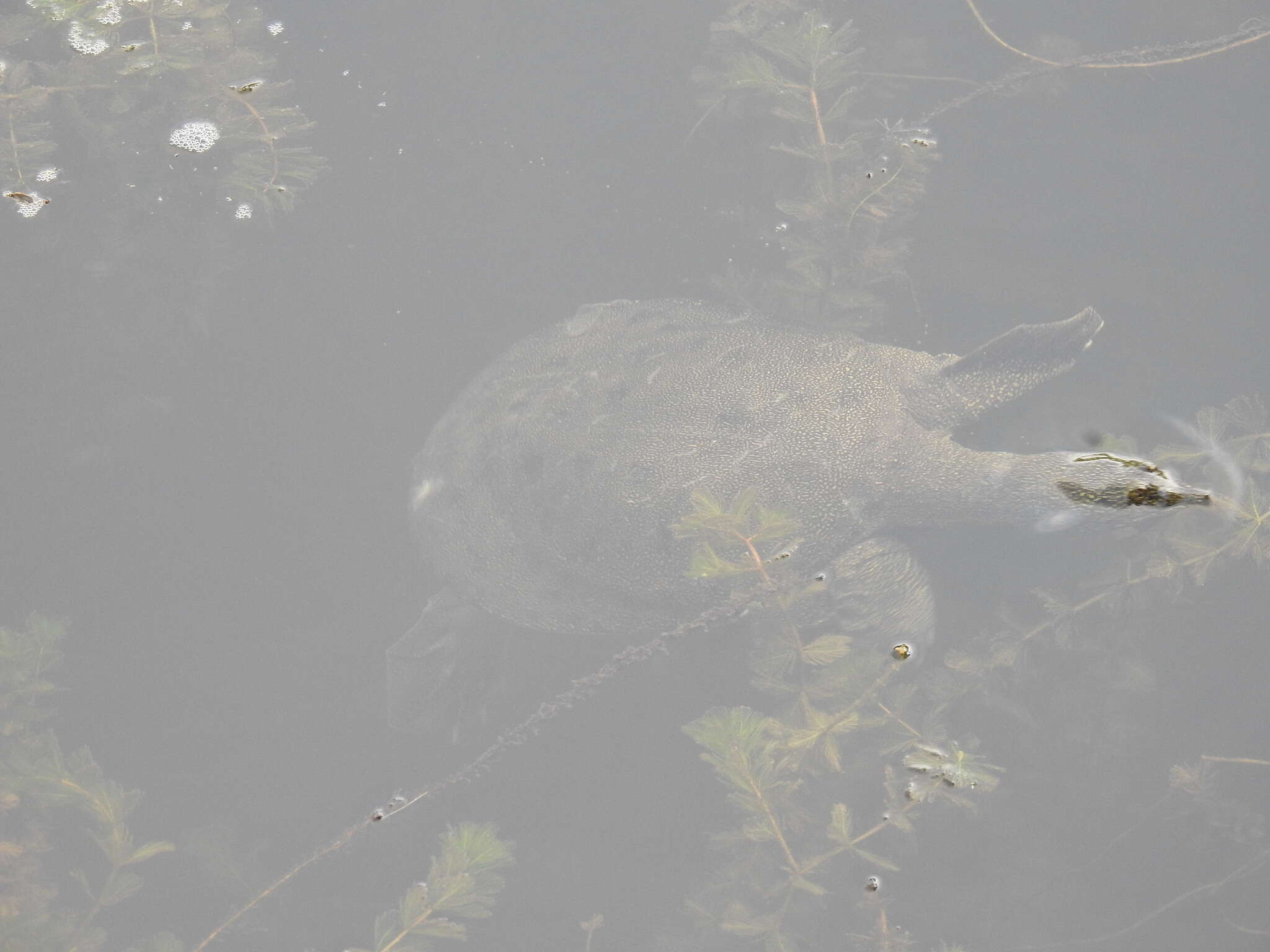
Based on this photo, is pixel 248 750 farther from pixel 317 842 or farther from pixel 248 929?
pixel 248 929

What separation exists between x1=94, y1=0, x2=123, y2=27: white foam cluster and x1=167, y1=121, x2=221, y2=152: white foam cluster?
0.63 metres

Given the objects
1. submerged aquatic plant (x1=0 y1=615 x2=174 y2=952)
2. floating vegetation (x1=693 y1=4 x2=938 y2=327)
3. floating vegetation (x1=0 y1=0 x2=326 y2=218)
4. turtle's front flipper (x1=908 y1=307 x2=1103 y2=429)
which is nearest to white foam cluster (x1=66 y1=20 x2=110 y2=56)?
floating vegetation (x1=0 y1=0 x2=326 y2=218)

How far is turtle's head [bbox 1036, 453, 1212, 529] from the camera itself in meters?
3.72

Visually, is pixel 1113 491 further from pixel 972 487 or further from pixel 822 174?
pixel 822 174

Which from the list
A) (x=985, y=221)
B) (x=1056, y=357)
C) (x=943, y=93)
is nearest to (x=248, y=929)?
(x=1056, y=357)

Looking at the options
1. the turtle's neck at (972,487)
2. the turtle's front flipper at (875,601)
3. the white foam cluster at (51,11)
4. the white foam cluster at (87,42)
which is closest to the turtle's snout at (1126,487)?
the turtle's neck at (972,487)

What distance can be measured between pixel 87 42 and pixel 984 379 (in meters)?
5.26

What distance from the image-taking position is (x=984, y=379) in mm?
4199

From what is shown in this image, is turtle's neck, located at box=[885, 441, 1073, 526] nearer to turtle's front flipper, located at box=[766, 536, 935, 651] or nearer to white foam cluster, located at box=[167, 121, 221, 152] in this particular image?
turtle's front flipper, located at box=[766, 536, 935, 651]

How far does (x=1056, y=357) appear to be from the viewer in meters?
4.16

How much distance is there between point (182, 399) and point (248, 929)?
3237mm

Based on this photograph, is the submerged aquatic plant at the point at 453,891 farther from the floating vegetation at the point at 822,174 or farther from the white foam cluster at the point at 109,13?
the white foam cluster at the point at 109,13

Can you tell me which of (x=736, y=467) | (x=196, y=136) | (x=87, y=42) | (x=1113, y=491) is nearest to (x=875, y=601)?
(x=736, y=467)

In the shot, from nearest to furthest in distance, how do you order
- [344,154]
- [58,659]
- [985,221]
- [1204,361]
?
[58,659] → [1204,361] → [985,221] → [344,154]
